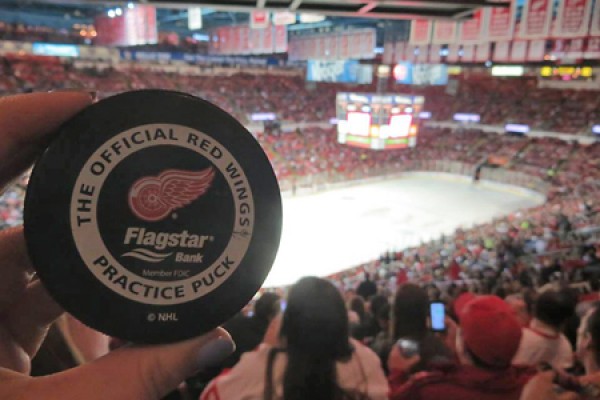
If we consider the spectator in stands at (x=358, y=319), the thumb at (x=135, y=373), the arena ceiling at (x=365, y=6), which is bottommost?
the spectator in stands at (x=358, y=319)

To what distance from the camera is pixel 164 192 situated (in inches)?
37.7

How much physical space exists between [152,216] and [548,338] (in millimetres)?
2431

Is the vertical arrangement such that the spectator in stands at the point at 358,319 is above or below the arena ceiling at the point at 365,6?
below

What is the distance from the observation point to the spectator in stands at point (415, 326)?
7.01 ft

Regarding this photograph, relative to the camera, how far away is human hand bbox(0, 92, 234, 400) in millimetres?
877

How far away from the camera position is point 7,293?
1079 mm

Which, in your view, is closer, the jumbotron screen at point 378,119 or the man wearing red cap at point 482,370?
the man wearing red cap at point 482,370

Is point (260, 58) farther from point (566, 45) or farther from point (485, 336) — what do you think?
point (485, 336)

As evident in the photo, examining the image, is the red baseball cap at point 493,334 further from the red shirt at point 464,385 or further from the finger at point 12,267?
the finger at point 12,267

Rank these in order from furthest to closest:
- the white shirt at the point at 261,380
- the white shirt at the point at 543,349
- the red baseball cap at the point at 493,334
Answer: the white shirt at the point at 543,349 < the red baseball cap at the point at 493,334 < the white shirt at the point at 261,380

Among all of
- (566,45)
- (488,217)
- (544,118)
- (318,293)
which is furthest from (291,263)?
(544,118)

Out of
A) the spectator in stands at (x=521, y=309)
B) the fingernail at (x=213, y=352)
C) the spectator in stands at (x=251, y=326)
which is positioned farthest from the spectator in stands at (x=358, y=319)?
the fingernail at (x=213, y=352)

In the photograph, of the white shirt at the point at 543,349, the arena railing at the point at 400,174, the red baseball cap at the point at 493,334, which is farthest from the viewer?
the arena railing at the point at 400,174

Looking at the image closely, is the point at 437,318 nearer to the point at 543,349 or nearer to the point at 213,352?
the point at 543,349
